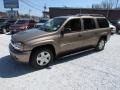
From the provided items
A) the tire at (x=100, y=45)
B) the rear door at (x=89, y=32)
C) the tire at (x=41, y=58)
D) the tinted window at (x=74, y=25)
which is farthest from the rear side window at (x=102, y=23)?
the tire at (x=41, y=58)

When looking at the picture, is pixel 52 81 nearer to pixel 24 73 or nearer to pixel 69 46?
pixel 24 73

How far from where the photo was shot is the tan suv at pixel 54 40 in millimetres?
5008

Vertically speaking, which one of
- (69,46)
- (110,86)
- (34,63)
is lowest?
(110,86)

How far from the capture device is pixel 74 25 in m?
6.16

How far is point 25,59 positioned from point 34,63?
1.19 feet

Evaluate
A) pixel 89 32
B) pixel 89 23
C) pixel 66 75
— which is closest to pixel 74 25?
pixel 89 32

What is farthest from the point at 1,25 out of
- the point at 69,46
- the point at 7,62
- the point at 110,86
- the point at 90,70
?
the point at 110,86

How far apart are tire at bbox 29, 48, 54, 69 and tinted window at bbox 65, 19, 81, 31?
4.13 feet

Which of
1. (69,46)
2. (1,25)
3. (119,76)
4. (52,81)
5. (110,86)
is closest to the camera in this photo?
(110,86)

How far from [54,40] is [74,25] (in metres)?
1.22

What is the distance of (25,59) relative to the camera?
16.3 feet

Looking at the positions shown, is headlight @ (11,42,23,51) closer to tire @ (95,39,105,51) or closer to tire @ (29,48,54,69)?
tire @ (29,48,54,69)

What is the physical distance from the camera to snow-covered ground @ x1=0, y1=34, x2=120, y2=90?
4.20m

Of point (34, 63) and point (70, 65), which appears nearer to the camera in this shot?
point (34, 63)
